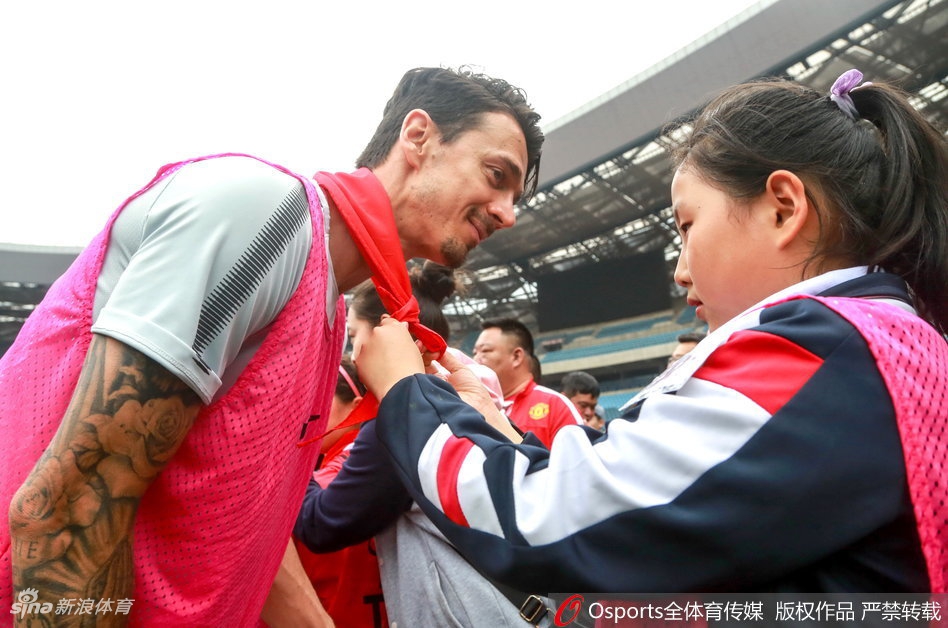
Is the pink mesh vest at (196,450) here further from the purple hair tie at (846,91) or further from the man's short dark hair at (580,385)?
the man's short dark hair at (580,385)

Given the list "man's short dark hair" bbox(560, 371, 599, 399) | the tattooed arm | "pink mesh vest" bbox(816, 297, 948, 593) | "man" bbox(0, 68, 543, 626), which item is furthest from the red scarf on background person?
"man's short dark hair" bbox(560, 371, 599, 399)

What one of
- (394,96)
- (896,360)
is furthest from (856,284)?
(394,96)

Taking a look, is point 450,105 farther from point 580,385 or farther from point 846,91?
point 580,385

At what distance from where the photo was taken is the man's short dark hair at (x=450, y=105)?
212cm

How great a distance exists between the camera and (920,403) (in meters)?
0.90

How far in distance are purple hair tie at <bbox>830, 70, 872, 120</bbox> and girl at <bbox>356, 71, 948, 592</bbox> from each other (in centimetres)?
17

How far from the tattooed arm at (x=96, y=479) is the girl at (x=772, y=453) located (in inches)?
15.5

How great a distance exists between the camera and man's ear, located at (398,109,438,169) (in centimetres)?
206

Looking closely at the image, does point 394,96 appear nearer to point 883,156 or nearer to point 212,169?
point 212,169

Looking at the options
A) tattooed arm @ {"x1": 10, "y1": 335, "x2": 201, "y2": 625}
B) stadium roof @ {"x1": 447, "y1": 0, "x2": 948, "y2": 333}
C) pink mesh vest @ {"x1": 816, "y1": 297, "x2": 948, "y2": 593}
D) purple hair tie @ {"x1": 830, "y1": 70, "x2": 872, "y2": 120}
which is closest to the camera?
pink mesh vest @ {"x1": 816, "y1": 297, "x2": 948, "y2": 593}

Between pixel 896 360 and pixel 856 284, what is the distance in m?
0.23

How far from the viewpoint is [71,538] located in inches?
42.7

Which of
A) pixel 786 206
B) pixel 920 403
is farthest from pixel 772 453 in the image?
pixel 786 206

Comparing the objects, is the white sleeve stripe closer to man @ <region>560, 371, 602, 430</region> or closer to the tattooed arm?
the tattooed arm
